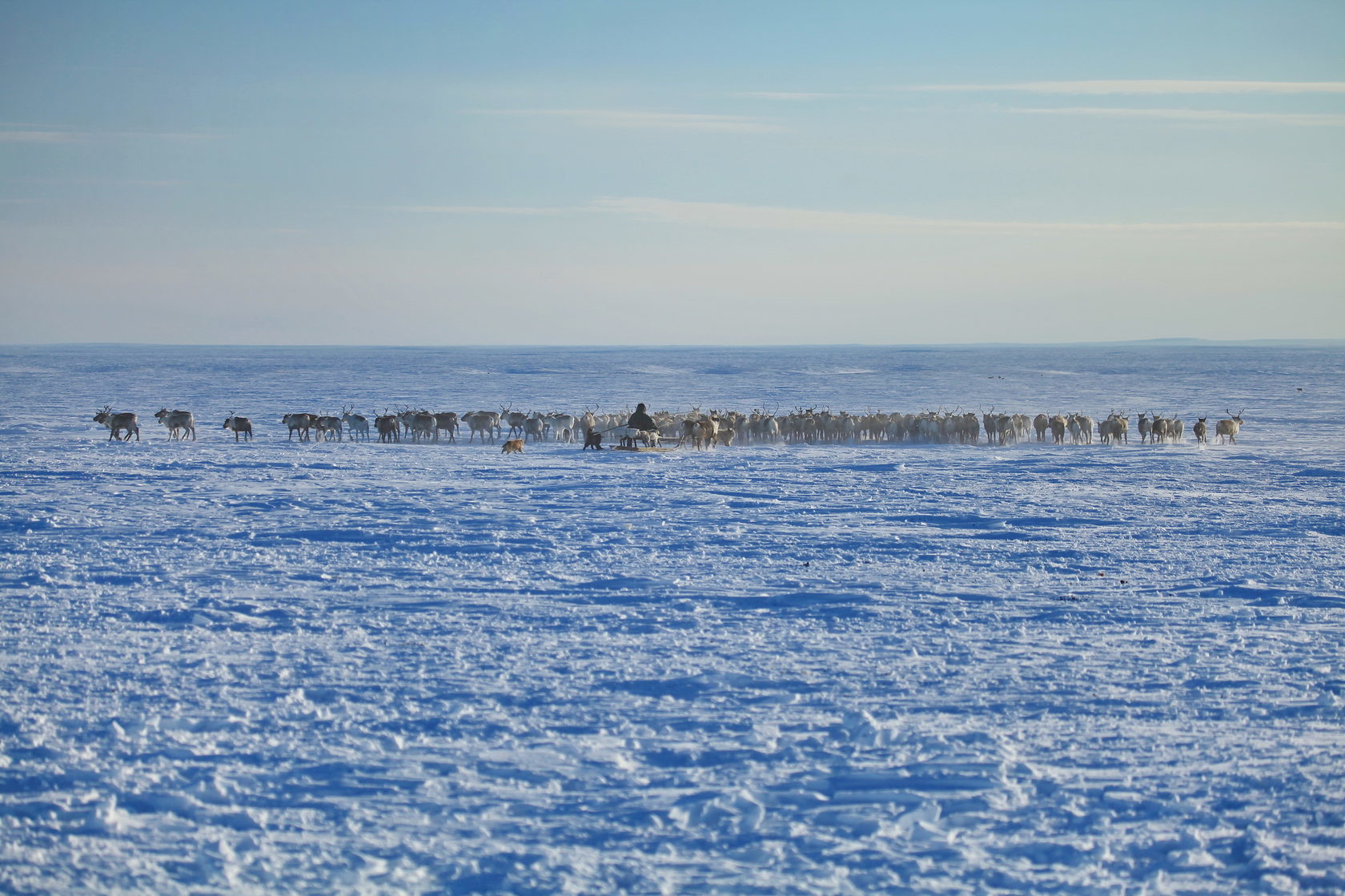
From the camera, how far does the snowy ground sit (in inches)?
222

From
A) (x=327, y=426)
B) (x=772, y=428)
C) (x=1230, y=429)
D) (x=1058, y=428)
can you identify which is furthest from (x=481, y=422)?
(x=1230, y=429)

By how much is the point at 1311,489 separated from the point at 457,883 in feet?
62.5

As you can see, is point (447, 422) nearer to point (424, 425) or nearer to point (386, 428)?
point (424, 425)

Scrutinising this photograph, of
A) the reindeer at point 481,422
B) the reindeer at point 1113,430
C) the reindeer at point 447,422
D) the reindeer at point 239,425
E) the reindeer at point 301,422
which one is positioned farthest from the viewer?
the reindeer at point 481,422

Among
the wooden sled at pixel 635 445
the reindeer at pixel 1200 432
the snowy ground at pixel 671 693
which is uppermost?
the reindeer at pixel 1200 432

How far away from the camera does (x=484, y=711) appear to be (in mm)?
7598

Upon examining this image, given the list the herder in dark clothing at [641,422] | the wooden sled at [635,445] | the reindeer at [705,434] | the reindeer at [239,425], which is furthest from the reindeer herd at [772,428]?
the herder in dark clothing at [641,422]

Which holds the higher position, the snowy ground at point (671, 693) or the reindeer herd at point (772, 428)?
the reindeer herd at point (772, 428)

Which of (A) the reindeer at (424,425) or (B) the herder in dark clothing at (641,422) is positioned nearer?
(B) the herder in dark clothing at (641,422)

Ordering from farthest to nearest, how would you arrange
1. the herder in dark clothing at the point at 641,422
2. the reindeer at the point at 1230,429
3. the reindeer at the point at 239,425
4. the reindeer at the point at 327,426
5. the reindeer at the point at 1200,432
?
the reindeer at the point at 327,426, the reindeer at the point at 1200,432, the reindeer at the point at 1230,429, the reindeer at the point at 239,425, the herder in dark clothing at the point at 641,422

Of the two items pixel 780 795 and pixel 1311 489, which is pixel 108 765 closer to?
pixel 780 795

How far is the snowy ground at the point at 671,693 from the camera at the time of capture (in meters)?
5.65

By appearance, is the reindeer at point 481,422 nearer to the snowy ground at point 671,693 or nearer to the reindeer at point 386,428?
the reindeer at point 386,428

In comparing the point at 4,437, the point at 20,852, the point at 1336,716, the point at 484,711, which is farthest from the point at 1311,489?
the point at 4,437
